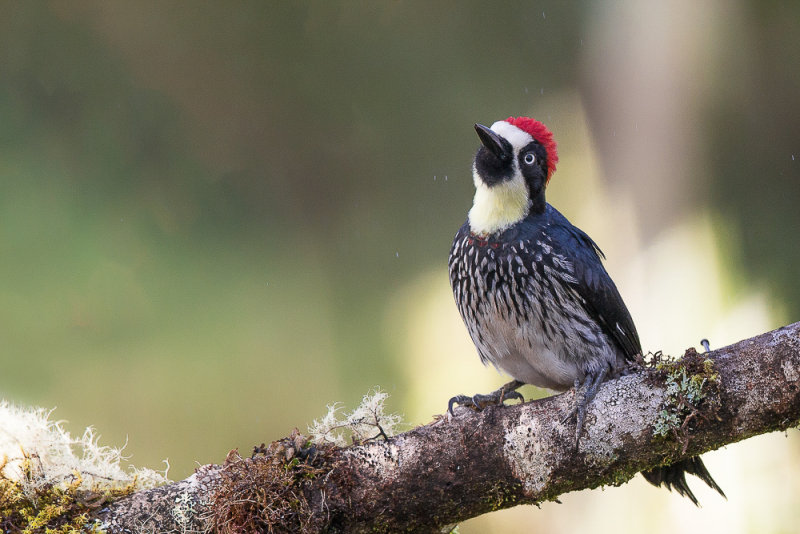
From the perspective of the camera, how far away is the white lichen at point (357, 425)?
1777mm

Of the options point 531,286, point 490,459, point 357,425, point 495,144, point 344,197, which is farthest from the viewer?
point 344,197

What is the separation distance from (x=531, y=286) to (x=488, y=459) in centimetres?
65

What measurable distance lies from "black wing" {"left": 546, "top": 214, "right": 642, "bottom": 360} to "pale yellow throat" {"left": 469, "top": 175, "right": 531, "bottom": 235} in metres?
0.11

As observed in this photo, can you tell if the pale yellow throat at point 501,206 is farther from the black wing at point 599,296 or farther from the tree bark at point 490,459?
the tree bark at point 490,459

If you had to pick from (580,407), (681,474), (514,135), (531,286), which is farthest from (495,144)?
(681,474)

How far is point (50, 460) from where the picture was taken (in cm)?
171

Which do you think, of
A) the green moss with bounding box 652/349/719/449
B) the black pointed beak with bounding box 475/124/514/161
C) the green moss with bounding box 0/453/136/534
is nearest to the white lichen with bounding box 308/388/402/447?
the green moss with bounding box 0/453/136/534

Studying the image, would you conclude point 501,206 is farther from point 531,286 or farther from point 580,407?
point 580,407

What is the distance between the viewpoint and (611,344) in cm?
228


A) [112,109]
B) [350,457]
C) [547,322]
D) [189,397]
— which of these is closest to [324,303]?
[189,397]

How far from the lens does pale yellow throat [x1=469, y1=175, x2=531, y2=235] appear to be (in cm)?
238

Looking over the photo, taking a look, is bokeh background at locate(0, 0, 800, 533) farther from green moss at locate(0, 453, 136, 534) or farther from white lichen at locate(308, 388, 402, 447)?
green moss at locate(0, 453, 136, 534)

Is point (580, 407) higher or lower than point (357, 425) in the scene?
lower

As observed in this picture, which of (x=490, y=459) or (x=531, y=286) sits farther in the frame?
(x=531, y=286)
